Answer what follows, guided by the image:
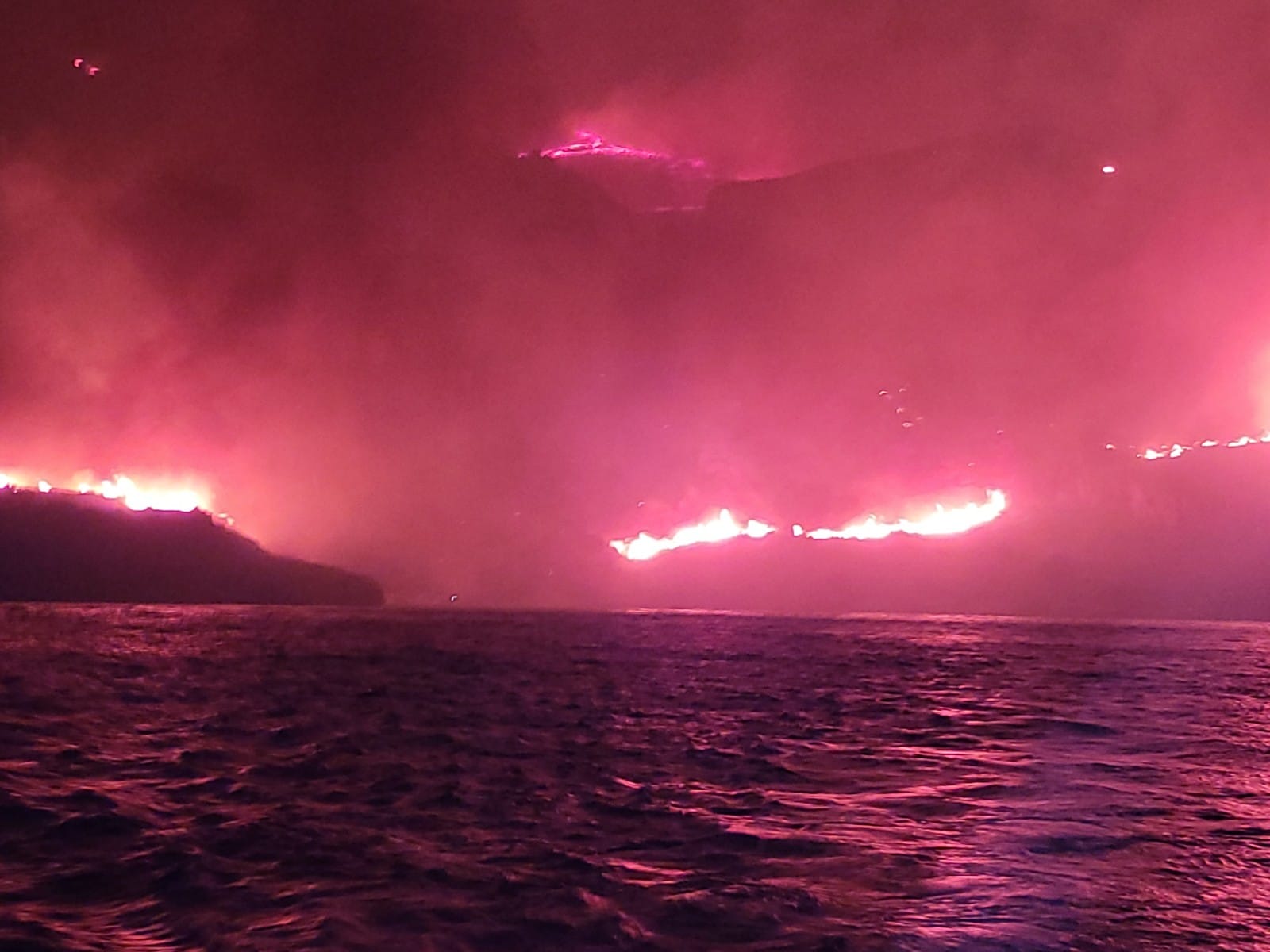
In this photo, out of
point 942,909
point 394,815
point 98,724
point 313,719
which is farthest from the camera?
point 313,719

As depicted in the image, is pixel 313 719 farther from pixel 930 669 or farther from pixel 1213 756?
pixel 930 669

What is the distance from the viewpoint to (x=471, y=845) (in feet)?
45.6

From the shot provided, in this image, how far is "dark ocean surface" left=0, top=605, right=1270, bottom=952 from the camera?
35.5 feet

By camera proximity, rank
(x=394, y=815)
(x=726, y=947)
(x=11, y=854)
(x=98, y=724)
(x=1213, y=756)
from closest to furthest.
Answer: (x=726, y=947) → (x=11, y=854) → (x=394, y=815) → (x=1213, y=756) → (x=98, y=724)

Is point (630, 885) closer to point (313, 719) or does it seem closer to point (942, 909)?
point (942, 909)

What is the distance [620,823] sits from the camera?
49.9ft

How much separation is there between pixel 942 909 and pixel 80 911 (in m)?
9.08

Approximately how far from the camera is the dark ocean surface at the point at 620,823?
35.5ft

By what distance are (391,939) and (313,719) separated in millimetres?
18333

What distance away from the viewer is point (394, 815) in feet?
51.1

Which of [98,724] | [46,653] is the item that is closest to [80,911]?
[98,724]

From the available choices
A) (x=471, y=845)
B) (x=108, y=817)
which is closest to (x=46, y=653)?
(x=108, y=817)

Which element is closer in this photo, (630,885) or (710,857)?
(630,885)

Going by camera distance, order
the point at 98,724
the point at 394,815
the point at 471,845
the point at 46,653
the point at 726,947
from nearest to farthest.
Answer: the point at 726,947 < the point at 471,845 < the point at 394,815 < the point at 98,724 < the point at 46,653
